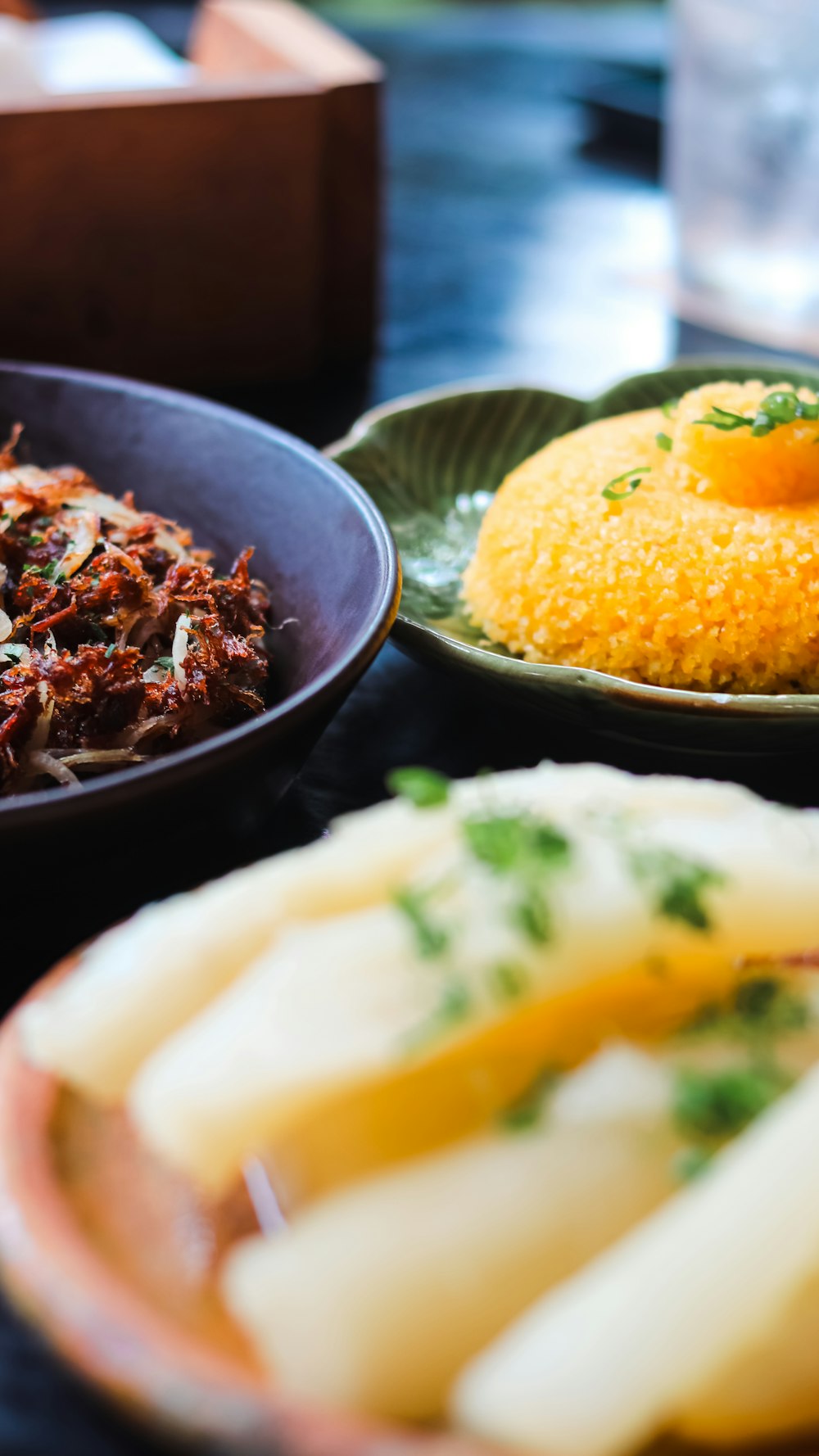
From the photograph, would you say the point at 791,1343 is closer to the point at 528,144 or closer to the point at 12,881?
the point at 12,881

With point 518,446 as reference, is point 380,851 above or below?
above

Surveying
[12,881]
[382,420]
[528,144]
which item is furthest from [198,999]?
[528,144]

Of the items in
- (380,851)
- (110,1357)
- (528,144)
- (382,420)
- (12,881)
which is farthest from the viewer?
(528,144)

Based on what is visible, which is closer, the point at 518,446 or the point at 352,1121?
the point at 352,1121

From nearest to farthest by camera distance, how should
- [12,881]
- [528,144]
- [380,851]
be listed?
[380,851]
[12,881]
[528,144]

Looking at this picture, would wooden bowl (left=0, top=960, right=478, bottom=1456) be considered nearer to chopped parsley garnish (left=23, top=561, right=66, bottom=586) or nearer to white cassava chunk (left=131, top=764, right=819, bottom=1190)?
white cassava chunk (left=131, top=764, right=819, bottom=1190)

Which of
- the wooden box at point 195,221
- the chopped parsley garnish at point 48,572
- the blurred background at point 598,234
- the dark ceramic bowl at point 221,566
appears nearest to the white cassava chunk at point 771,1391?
the dark ceramic bowl at point 221,566
